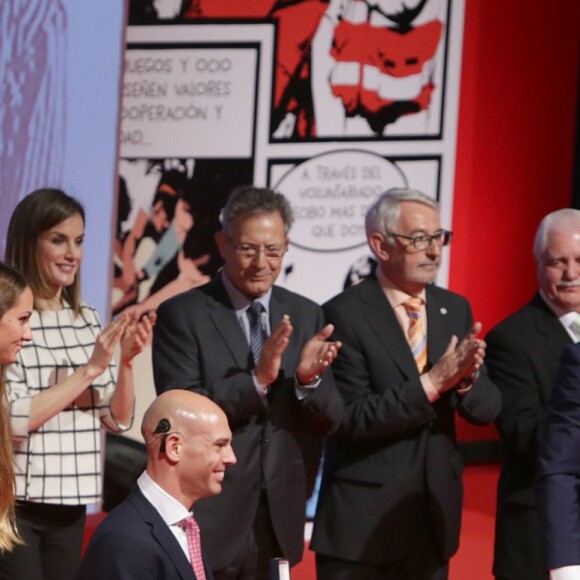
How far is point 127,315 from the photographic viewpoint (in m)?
3.97

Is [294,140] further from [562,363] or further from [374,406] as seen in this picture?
[562,363]

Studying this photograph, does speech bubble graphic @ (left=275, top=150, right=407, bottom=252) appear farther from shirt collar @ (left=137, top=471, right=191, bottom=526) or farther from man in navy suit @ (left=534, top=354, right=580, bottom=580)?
shirt collar @ (left=137, top=471, right=191, bottom=526)

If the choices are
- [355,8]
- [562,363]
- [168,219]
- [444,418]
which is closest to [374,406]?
[444,418]

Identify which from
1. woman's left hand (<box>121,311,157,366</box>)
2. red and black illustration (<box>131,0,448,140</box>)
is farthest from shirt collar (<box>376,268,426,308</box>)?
red and black illustration (<box>131,0,448,140</box>)

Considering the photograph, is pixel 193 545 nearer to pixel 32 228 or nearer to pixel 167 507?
pixel 167 507

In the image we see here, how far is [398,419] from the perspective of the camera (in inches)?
159

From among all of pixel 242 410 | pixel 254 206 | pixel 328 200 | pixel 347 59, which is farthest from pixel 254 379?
pixel 347 59

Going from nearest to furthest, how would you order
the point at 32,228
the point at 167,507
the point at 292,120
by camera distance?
the point at 167,507, the point at 32,228, the point at 292,120

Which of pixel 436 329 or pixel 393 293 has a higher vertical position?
pixel 393 293

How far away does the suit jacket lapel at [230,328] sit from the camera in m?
4.05

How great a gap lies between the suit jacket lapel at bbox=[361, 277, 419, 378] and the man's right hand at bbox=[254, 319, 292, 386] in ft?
1.42

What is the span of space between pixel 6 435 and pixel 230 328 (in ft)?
2.96

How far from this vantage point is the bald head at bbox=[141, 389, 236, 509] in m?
3.01

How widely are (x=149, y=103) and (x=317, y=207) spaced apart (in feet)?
3.72
